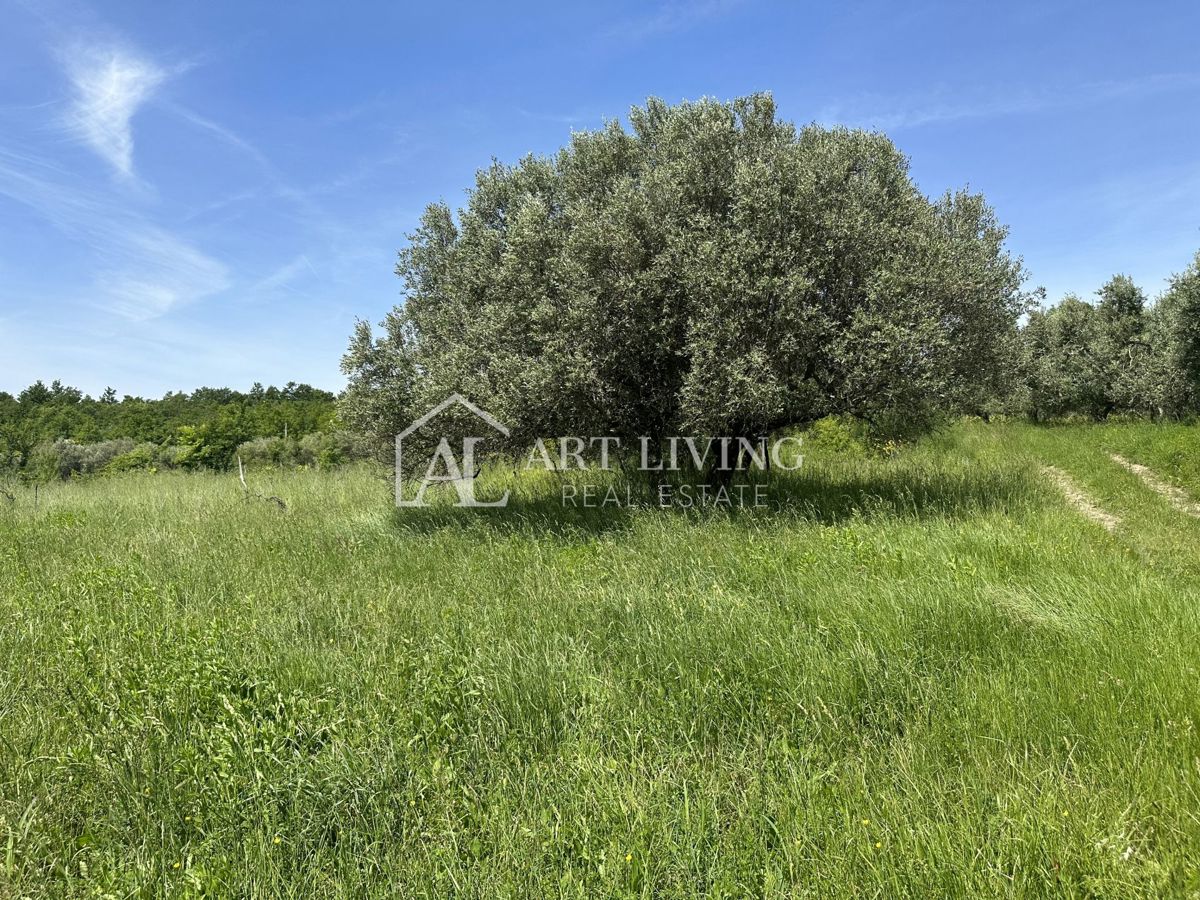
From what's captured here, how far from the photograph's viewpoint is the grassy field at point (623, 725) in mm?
2498

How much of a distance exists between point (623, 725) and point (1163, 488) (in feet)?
47.1

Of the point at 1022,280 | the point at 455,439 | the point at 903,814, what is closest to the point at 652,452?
the point at 455,439

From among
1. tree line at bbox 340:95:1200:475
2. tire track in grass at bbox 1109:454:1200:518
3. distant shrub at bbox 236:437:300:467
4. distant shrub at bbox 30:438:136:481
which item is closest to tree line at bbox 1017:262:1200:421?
tire track in grass at bbox 1109:454:1200:518

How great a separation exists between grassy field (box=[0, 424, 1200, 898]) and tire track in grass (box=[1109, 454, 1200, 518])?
4.00 meters

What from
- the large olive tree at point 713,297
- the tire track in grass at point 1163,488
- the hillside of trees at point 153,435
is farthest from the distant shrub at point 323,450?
the tire track in grass at point 1163,488

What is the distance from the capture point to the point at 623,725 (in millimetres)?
3553

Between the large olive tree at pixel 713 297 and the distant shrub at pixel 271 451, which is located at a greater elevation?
the large olive tree at pixel 713 297

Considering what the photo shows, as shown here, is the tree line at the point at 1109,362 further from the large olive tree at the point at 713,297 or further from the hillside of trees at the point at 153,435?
the hillside of trees at the point at 153,435

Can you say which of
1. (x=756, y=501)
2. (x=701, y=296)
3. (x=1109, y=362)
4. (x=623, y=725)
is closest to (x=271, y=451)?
(x=756, y=501)

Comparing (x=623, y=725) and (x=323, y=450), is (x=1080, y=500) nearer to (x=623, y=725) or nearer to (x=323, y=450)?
(x=623, y=725)

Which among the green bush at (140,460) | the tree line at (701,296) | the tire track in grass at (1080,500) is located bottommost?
the tire track in grass at (1080,500)

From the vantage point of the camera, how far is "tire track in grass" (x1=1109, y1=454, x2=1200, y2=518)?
9.95 metres

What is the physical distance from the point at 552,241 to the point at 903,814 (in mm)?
9132

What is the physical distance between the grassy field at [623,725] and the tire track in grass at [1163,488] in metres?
4.00
